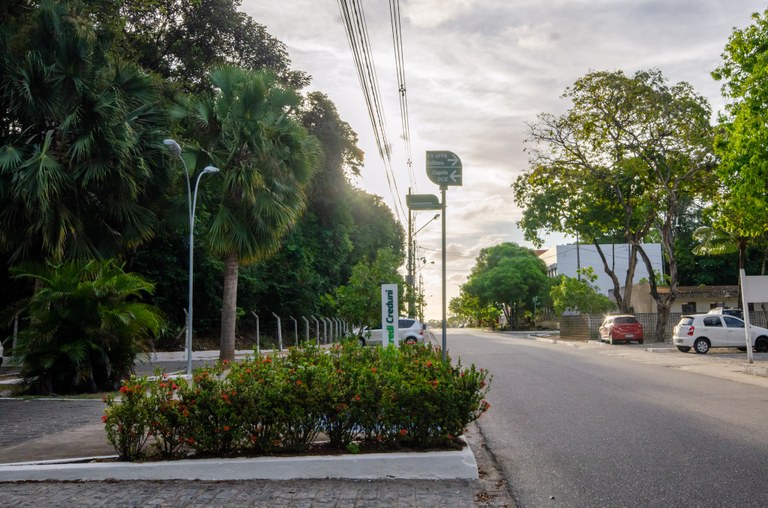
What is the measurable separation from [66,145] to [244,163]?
19.7 ft

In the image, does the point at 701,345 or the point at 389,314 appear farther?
the point at 701,345

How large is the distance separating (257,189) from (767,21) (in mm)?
15679

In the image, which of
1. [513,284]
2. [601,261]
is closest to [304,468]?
[513,284]

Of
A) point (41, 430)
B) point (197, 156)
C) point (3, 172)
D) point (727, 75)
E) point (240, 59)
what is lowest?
point (41, 430)

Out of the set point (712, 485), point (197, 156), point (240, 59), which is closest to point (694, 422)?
point (712, 485)

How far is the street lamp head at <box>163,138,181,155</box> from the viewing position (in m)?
18.3

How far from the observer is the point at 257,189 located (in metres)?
22.1

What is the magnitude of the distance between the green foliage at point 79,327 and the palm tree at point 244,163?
24.0 feet

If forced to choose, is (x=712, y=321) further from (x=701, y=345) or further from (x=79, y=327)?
(x=79, y=327)

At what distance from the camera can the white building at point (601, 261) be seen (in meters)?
76.0

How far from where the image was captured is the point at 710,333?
27.7 metres

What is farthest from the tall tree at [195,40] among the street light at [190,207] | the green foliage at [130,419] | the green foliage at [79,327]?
the green foliage at [130,419]

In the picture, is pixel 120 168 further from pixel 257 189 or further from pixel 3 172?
pixel 257 189

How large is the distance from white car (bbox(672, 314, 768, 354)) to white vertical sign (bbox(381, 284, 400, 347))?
63.4ft
